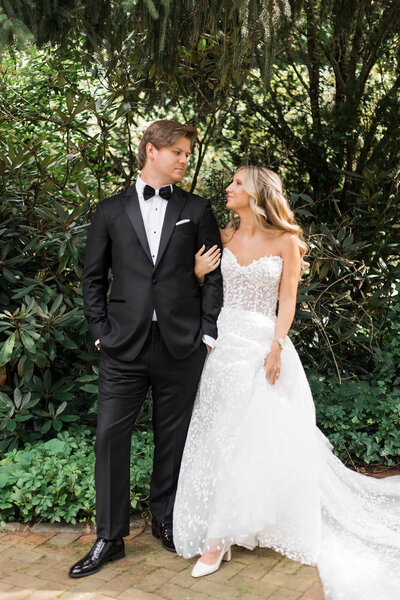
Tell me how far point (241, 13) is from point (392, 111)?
2970mm

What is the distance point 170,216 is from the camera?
340 centimetres

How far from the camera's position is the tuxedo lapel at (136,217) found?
333cm

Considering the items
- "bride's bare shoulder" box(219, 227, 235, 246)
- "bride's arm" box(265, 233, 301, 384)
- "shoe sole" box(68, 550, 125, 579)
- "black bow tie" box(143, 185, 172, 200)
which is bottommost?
"shoe sole" box(68, 550, 125, 579)

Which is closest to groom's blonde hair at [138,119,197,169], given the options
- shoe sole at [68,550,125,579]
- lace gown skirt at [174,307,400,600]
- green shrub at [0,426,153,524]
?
lace gown skirt at [174,307,400,600]

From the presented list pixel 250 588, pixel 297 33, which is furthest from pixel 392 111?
pixel 250 588

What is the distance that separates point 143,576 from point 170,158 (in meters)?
1.98

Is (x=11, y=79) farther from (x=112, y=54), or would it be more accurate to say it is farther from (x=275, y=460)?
(x=275, y=460)

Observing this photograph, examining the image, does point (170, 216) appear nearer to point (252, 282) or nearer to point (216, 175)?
point (252, 282)

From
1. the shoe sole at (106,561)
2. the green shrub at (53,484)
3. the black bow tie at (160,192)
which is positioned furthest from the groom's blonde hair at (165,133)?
the shoe sole at (106,561)

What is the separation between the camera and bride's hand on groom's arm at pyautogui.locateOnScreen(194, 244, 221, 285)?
3.44m

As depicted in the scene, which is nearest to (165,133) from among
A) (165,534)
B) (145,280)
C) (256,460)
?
(145,280)

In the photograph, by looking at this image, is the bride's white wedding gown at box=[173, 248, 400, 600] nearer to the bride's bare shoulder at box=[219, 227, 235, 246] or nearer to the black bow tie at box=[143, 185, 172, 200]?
the bride's bare shoulder at box=[219, 227, 235, 246]

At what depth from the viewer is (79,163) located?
4.80 m

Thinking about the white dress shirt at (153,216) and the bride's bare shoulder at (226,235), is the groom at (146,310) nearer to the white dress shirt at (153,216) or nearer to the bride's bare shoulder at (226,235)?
the white dress shirt at (153,216)
